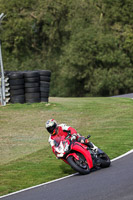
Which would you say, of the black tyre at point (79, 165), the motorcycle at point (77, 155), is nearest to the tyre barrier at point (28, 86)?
the motorcycle at point (77, 155)

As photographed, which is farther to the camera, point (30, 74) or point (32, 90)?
point (30, 74)

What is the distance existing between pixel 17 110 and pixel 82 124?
4704 millimetres

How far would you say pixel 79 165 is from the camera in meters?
10.1

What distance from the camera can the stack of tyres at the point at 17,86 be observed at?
23531 millimetres

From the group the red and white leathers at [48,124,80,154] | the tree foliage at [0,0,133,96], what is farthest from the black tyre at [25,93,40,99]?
the tree foliage at [0,0,133,96]

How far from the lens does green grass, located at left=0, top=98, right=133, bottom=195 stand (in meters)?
11.4

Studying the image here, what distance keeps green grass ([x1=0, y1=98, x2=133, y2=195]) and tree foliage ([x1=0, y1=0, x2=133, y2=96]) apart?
1589 cm

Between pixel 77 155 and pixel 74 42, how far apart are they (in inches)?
1344

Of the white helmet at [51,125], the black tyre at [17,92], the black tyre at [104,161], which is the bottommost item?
the black tyre at [104,161]

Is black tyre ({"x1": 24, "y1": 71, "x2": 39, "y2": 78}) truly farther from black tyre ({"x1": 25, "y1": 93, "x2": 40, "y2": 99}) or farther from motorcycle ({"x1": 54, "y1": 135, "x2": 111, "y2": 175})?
motorcycle ({"x1": 54, "y1": 135, "x2": 111, "y2": 175})

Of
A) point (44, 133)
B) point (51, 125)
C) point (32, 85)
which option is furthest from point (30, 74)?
point (51, 125)

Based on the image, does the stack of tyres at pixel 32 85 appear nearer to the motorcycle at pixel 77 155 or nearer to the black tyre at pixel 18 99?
the black tyre at pixel 18 99

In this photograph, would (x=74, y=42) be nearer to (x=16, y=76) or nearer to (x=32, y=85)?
(x=16, y=76)

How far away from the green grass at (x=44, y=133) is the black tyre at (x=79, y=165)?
36.5 inches
